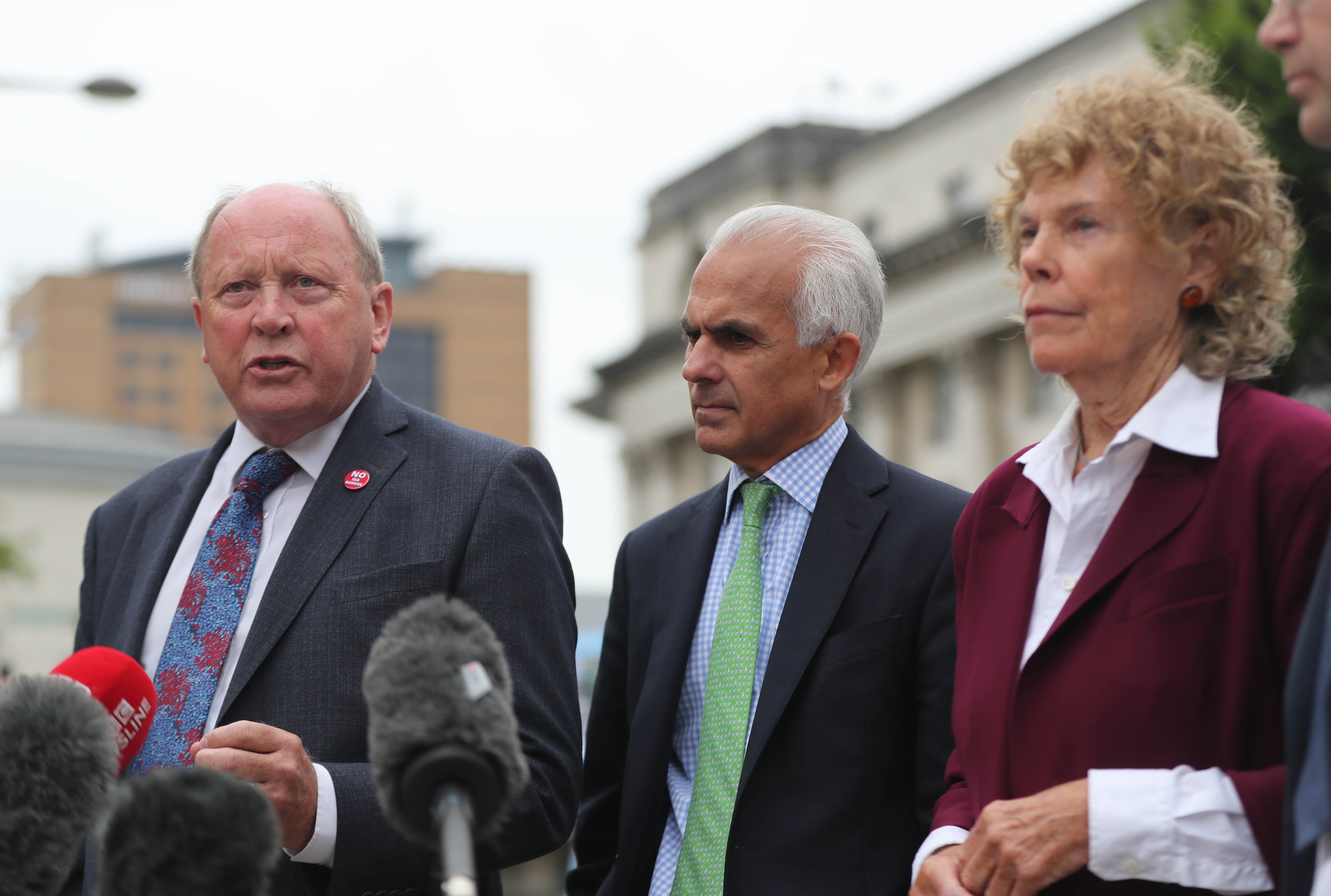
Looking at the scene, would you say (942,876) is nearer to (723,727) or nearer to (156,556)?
(723,727)

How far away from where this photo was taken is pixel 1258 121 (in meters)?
3.73

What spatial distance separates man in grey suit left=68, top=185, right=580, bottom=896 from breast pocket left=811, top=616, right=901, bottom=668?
67 centimetres

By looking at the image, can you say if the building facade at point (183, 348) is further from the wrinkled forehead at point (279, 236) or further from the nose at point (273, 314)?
the nose at point (273, 314)

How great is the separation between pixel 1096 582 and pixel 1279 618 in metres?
0.35

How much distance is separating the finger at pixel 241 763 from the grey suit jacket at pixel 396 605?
0.32 m

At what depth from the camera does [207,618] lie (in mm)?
4391

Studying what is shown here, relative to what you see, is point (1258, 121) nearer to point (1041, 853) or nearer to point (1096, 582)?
point (1096, 582)

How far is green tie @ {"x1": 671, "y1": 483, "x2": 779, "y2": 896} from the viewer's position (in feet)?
13.9

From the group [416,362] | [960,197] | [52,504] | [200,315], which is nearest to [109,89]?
[200,315]

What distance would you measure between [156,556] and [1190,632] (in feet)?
9.45

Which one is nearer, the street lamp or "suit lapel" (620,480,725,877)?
"suit lapel" (620,480,725,877)

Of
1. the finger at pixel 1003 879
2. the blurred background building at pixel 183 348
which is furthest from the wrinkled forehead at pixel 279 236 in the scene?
the blurred background building at pixel 183 348

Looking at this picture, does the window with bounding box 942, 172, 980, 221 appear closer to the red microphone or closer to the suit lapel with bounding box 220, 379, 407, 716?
the suit lapel with bounding box 220, 379, 407, 716

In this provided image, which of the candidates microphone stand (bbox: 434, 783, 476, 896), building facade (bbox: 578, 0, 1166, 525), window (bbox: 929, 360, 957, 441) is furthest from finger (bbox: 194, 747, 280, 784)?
window (bbox: 929, 360, 957, 441)
